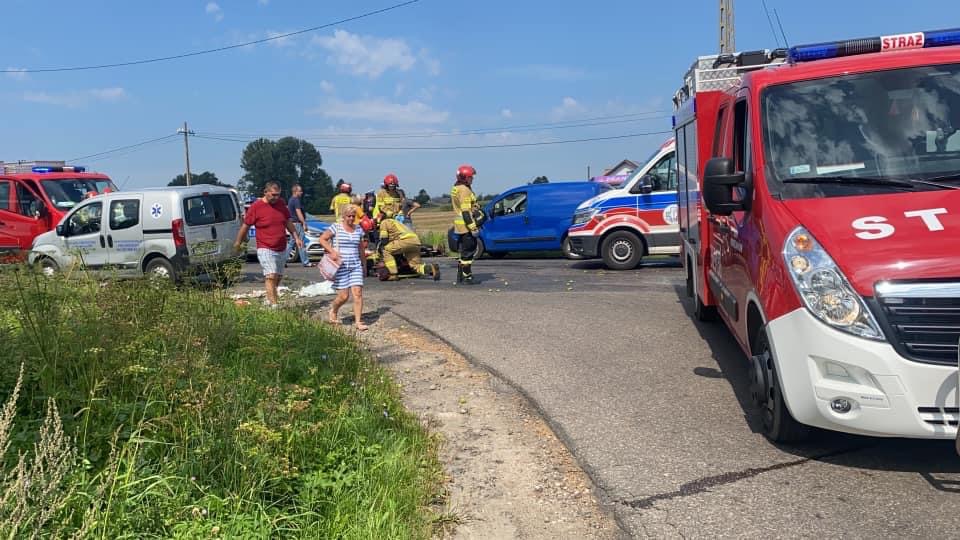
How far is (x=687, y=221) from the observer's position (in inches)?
310

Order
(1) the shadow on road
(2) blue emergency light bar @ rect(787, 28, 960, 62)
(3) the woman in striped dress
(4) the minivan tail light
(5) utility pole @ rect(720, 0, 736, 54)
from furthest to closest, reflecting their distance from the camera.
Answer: (5) utility pole @ rect(720, 0, 736, 54), (4) the minivan tail light, (3) the woman in striped dress, (2) blue emergency light bar @ rect(787, 28, 960, 62), (1) the shadow on road

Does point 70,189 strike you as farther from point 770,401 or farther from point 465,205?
point 770,401

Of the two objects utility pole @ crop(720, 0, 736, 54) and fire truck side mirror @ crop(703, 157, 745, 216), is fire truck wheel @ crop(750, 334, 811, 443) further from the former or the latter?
utility pole @ crop(720, 0, 736, 54)

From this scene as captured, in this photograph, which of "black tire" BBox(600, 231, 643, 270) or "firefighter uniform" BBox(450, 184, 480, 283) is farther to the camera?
"black tire" BBox(600, 231, 643, 270)

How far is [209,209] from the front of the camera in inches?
497

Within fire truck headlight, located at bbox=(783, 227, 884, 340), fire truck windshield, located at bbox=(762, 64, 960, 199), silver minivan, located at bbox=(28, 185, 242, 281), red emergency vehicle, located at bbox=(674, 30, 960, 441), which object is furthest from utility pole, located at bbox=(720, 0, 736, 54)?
fire truck headlight, located at bbox=(783, 227, 884, 340)

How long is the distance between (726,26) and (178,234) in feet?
55.5

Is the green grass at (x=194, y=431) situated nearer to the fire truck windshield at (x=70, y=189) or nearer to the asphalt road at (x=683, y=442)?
the asphalt road at (x=683, y=442)

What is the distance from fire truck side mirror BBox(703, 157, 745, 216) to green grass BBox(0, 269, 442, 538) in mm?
2378

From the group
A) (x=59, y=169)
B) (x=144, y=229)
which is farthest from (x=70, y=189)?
(x=144, y=229)

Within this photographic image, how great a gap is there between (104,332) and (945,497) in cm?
483

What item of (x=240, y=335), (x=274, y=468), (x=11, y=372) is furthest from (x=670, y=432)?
(x=11, y=372)

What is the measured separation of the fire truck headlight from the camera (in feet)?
11.6

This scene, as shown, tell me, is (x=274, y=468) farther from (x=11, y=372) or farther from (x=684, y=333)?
(x=684, y=333)
